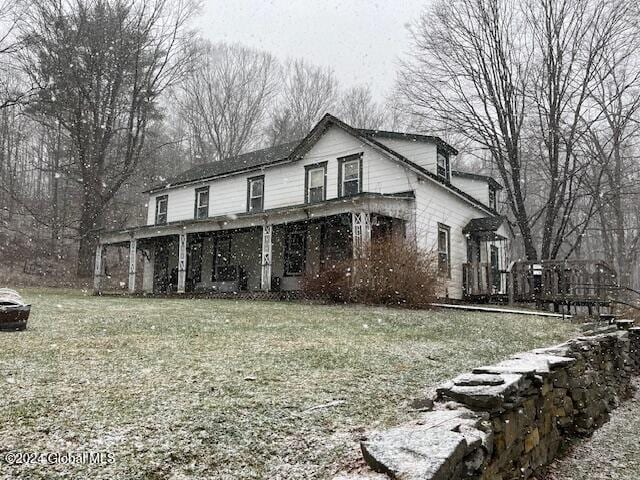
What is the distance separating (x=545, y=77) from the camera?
15.7 m

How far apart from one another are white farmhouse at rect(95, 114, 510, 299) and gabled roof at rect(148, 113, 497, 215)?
0.15 feet

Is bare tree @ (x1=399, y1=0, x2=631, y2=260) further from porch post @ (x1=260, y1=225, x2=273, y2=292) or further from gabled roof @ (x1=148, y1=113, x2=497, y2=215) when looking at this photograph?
porch post @ (x1=260, y1=225, x2=273, y2=292)

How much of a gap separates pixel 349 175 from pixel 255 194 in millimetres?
4232

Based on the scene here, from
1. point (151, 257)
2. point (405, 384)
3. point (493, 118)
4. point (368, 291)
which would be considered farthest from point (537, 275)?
point (151, 257)

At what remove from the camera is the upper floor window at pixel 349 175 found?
14.2 m

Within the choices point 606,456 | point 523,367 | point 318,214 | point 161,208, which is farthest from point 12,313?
point 161,208

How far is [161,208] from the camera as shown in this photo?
807 inches

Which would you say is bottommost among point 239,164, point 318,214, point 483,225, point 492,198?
point 318,214

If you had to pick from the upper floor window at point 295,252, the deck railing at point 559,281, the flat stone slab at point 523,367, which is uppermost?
the upper floor window at point 295,252

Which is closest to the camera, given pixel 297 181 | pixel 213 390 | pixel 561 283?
pixel 213 390

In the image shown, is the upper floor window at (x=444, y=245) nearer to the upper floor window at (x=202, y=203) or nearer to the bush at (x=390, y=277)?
Result: the bush at (x=390, y=277)

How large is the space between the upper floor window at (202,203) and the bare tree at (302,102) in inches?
466

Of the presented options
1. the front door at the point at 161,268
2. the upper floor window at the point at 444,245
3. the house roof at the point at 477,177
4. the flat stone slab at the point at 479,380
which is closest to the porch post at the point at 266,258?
the upper floor window at the point at 444,245

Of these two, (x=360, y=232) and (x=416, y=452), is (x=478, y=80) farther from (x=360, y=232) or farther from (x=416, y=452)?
(x=416, y=452)
